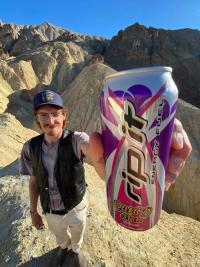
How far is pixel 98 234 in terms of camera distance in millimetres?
4848

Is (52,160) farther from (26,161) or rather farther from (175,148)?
(175,148)

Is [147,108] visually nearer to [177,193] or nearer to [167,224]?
[167,224]

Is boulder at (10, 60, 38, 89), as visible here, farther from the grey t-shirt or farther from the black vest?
the black vest

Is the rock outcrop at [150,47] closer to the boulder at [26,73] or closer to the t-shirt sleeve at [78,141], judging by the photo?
the boulder at [26,73]

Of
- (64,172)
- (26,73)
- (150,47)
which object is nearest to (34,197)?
(64,172)

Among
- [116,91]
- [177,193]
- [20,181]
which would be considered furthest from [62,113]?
[177,193]

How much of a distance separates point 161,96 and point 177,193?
10411 mm

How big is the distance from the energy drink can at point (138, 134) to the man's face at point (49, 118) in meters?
0.94

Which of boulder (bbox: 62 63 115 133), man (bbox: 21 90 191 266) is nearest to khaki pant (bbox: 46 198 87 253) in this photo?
man (bbox: 21 90 191 266)

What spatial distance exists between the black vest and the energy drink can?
104 cm

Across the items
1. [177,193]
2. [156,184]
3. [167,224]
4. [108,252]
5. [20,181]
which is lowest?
[177,193]

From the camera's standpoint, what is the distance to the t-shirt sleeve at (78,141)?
2883mm

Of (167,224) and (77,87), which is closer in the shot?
(167,224)

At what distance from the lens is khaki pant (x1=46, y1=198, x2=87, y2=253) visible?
336 centimetres
